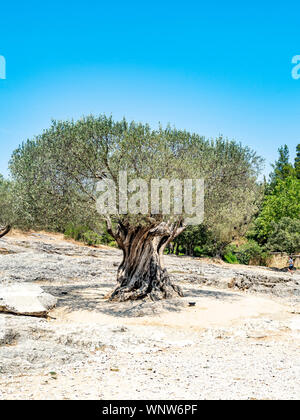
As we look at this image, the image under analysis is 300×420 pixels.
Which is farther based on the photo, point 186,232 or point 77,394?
point 186,232

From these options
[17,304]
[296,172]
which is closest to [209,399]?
[17,304]

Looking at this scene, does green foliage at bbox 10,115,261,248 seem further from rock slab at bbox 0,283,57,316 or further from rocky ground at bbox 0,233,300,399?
rocky ground at bbox 0,233,300,399

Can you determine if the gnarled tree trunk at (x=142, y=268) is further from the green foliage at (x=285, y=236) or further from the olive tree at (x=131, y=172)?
the green foliage at (x=285, y=236)

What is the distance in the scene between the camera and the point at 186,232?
1777 inches

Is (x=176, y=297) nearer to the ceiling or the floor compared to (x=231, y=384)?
nearer to the floor

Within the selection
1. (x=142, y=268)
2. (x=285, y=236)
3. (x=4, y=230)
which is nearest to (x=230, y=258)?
(x=285, y=236)

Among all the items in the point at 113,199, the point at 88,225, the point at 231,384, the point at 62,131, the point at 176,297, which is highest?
the point at 62,131

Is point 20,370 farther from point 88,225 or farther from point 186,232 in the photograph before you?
point 186,232

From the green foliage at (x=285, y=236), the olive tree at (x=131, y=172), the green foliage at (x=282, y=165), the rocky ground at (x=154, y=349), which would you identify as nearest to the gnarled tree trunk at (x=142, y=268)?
the olive tree at (x=131, y=172)

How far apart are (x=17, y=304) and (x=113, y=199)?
19.2 feet

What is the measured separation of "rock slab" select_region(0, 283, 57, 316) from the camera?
13.7 metres

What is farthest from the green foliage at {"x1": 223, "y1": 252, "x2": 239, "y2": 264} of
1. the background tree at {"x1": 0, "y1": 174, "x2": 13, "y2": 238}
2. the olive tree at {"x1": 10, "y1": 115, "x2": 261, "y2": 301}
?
the olive tree at {"x1": 10, "y1": 115, "x2": 261, "y2": 301}

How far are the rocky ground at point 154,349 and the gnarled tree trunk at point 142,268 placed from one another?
125 cm

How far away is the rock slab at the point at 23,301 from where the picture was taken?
13664 millimetres
